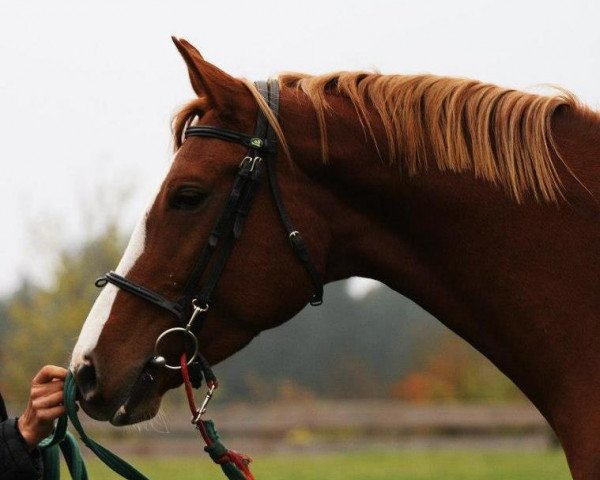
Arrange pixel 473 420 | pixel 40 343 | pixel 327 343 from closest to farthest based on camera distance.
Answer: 1. pixel 473 420
2. pixel 40 343
3. pixel 327 343

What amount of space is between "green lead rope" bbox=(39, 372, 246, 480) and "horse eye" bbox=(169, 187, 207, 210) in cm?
66

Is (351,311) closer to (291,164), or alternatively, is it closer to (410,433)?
(410,433)

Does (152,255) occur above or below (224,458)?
above

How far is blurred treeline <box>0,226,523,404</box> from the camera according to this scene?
29859mm

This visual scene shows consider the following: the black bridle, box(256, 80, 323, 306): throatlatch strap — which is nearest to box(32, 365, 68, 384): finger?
the black bridle

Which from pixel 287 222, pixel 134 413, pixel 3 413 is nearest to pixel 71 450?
pixel 3 413

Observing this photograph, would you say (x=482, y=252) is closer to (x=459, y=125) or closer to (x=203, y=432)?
(x=459, y=125)

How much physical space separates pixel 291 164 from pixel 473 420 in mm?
18472

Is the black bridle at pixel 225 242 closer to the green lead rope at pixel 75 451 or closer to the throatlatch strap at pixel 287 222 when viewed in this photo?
the throatlatch strap at pixel 287 222

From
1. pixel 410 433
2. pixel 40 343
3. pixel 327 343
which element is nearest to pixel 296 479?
pixel 410 433

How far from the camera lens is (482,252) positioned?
3.17m

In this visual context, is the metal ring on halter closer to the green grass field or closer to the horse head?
the horse head

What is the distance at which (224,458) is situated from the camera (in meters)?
3.36

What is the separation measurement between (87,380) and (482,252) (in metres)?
1.35
